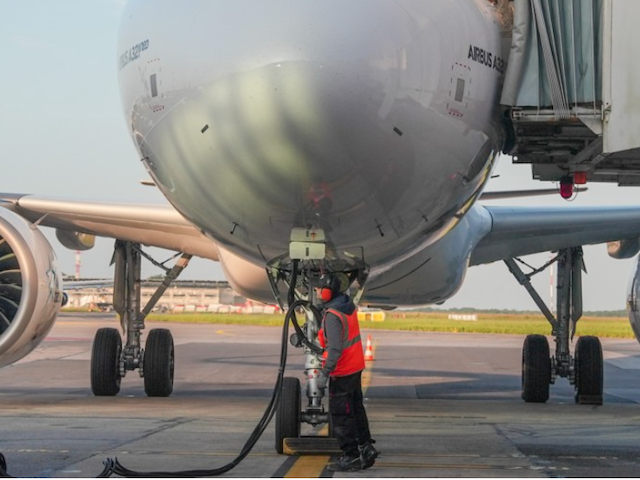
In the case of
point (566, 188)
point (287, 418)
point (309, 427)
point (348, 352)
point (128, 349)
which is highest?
point (566, 188)

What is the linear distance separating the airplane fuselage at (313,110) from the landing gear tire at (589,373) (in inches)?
276

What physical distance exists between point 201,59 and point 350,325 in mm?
2509

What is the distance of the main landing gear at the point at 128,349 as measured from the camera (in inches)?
580

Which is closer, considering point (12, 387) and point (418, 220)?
point (418, 220)

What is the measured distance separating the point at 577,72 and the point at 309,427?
438 centimetres

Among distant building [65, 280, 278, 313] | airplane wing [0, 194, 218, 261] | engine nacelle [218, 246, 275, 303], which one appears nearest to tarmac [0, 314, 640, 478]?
engine nacelle [218, 246, 275, 303]

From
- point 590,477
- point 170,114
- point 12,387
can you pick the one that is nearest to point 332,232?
point 170,114

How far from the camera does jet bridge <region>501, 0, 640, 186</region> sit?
7.65 m

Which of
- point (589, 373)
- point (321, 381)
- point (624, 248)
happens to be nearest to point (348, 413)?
point (321, 381)

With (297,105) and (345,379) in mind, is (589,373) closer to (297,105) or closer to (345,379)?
(345,379)

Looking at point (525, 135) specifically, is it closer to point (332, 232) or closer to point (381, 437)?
point (332, 232)

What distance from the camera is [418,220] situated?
818 centimetres

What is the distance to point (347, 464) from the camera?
25.2 feet

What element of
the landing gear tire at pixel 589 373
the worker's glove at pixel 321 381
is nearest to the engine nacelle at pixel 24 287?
the worker's glove at pixel 321 381
